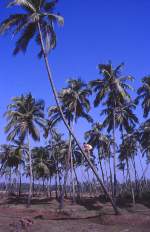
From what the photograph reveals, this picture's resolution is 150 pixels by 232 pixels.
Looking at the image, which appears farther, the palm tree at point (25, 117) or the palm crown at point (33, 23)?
the palm tree at point (25, 117)

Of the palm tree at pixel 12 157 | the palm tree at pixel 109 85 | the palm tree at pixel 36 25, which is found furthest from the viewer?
the palm tree at pixel 12 157

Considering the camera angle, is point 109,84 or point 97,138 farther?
point 97,138

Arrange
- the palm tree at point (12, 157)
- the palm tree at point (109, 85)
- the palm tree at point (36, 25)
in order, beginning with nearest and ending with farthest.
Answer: the palm tree at point (36, 25) → the palm tree at point (109, 85) → the palm tree at point (12, 157)

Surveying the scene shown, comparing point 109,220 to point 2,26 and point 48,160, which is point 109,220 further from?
point 48,160

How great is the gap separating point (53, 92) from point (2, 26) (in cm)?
597

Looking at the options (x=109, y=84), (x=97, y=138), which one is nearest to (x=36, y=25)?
(x=109, y=84)

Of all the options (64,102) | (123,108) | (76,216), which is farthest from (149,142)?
(76,216)

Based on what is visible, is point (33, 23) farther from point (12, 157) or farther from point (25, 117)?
point (12, 157)

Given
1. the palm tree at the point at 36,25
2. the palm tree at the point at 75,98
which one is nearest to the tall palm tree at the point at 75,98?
the palm tree at the point at 75,98

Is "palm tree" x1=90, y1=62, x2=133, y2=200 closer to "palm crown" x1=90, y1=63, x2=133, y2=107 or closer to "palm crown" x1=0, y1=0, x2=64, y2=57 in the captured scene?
"palm crown" x1=90, y1=63, x2=133, y2=107

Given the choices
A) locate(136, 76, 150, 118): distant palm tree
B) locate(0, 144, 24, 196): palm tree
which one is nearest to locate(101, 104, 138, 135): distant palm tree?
locate(136, 76, 150, 118): distant palm tree

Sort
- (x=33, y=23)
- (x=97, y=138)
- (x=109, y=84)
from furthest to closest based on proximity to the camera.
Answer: (x=97, y=138)
(x=109, y=84)
(x=33, y=23)

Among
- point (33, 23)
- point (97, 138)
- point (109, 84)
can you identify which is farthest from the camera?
point (97, 138)

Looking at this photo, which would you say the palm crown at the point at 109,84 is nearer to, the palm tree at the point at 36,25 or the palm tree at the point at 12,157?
the palm tree at the point at 36,25
